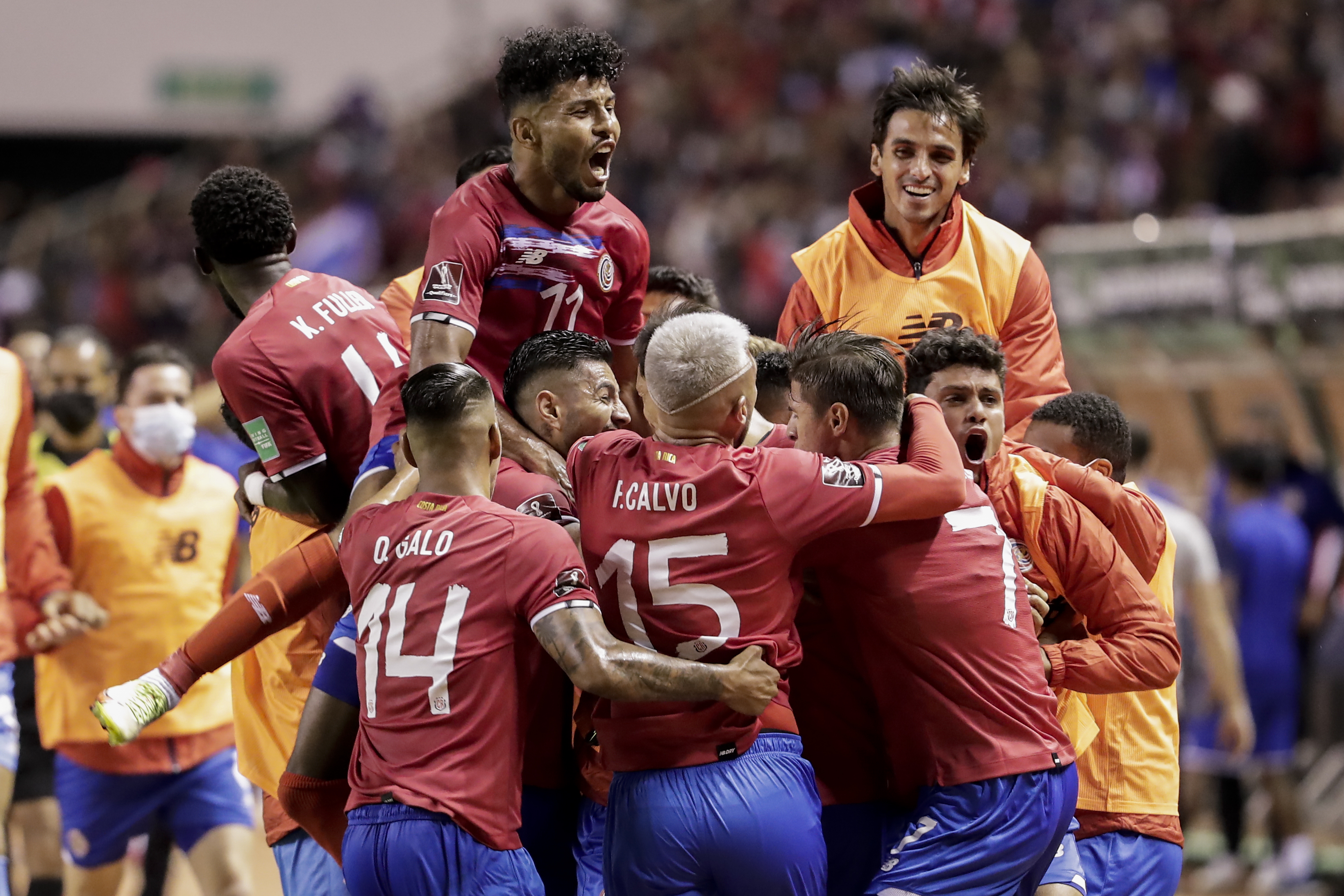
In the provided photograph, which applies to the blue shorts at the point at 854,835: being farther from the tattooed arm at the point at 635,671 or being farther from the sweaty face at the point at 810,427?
the sweaty face at the point at 810,427

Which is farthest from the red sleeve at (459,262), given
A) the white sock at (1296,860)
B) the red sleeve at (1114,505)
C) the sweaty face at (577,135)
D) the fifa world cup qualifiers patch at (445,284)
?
the white sock at (1296,860)

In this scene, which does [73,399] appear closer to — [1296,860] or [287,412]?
[287,412]

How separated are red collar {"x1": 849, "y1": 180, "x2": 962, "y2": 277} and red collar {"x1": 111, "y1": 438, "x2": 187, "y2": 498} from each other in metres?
3.55

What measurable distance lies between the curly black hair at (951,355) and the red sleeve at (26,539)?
3419mm

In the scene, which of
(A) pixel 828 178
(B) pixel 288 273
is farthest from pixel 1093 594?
(A) pixel 828 178

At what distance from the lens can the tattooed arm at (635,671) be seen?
12.8ft

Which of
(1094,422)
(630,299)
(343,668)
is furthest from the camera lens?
(630,299)

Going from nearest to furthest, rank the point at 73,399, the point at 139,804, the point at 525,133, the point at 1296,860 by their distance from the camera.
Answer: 1. the point at 525,133
2. the point at 139,804
3. the point at 73,399
4. the point at 1296,860

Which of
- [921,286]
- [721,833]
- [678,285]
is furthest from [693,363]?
[678,285]

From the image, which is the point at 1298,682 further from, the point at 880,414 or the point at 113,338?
the point at 113,338

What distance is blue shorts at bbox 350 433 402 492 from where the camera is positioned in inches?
188

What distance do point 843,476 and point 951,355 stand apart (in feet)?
2.72

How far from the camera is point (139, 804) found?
7.09m

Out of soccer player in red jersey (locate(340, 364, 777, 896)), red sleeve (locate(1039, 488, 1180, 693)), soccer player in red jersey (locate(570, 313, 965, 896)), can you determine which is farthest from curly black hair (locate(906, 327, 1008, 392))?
soccer player in red jersey (locate(340, 364, 777, 896))
